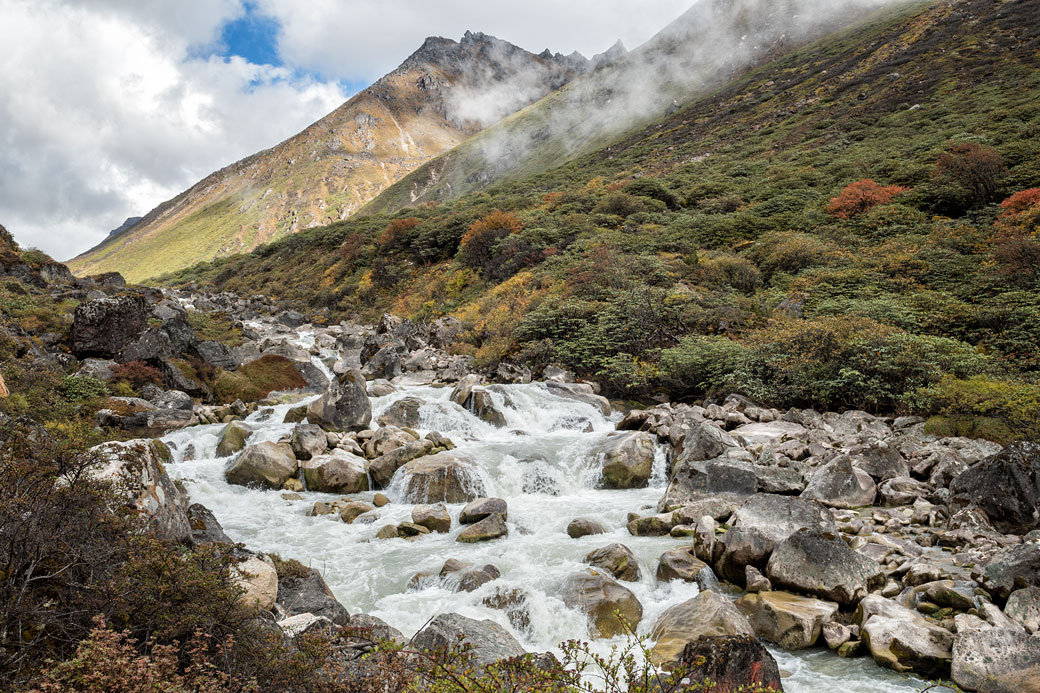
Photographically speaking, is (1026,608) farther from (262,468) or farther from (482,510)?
(262,468)

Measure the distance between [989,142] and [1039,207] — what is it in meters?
12.3

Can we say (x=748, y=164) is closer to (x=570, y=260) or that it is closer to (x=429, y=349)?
(x=570, y=260)

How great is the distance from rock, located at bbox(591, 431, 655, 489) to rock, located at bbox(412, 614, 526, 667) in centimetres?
672

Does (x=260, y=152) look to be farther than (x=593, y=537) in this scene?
Yes

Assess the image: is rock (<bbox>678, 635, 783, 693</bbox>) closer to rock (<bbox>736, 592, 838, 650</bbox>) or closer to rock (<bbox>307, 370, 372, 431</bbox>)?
rock (<bbox>736, 592, 838, 650</bbox>)

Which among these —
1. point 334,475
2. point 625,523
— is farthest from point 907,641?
point 334,475

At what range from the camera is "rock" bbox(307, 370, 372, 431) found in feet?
49.4

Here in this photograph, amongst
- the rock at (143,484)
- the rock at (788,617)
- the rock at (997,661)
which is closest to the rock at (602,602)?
the rock at (788,617)

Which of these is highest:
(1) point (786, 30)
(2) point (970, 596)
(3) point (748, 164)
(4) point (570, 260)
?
(1) point (786, 30)

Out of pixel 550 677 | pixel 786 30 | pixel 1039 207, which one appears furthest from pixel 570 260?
pixel 786 30

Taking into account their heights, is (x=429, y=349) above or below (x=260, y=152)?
below

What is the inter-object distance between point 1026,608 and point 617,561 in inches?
174

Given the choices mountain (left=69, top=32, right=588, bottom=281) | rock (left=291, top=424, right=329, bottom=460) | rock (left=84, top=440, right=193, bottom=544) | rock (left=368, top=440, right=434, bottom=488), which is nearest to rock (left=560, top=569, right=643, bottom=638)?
rock (left=84, top=440, right=193, bottom=544)

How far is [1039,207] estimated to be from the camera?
17.6m
